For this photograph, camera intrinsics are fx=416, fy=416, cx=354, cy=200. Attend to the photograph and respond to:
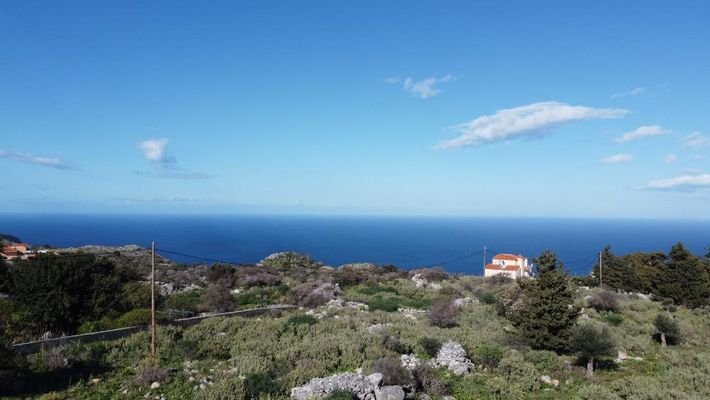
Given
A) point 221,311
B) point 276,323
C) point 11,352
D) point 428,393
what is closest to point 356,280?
point 221,311

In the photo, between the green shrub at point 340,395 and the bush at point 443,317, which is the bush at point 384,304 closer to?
the bush at point 443,317

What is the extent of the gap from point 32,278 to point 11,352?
8489 millimetres

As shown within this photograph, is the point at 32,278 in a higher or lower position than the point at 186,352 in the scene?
higher

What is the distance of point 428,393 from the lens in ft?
38.3

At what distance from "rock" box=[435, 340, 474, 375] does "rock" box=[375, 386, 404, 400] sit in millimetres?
3273

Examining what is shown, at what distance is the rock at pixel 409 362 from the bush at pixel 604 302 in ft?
57.4

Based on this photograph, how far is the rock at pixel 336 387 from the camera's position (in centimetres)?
1072

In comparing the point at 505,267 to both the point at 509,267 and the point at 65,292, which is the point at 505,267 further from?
the point at 65,292

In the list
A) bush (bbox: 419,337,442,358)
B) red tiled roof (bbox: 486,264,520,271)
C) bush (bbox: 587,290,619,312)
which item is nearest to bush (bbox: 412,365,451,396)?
bush (bbox: 419,337,442,358)

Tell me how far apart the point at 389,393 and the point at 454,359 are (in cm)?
400

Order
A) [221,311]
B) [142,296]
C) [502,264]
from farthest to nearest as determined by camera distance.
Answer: [502,264]
[221,311]
[142,296]

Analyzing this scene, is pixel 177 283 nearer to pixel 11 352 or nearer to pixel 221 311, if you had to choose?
pixel 221 311

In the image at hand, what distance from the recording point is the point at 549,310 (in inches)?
603

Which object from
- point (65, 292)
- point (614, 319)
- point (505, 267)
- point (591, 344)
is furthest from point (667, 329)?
point (505, 267)
